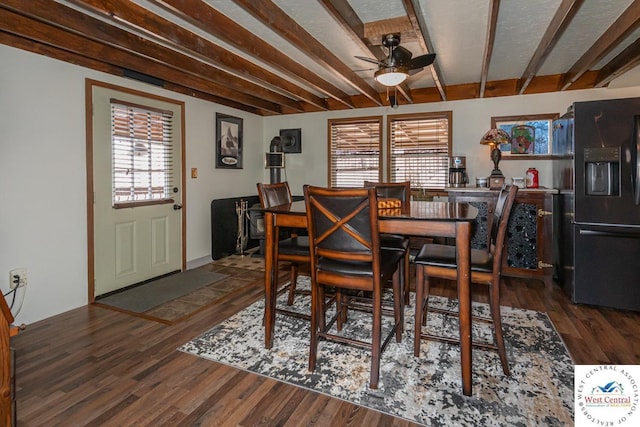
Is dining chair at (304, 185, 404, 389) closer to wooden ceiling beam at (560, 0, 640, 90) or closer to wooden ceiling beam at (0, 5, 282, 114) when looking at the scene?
wooden ceiling beam at (0, 5, 282, 114)

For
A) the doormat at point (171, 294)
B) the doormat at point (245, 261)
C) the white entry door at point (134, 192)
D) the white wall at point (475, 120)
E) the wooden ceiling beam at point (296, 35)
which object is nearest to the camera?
the wooden ceiling beam at point (296, 35)

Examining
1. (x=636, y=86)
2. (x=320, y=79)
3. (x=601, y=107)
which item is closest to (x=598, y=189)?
(x=601, y=107)

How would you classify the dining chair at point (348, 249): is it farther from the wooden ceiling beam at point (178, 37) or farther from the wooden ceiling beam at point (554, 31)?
the wooden ceiling beam at point (554, 31)

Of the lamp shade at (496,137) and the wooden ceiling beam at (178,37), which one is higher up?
the wooden ceiling beam at (178,37)

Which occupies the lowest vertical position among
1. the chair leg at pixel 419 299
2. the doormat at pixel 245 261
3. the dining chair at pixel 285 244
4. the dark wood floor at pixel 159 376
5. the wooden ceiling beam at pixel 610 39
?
the dark wood floor at pixel 159 376

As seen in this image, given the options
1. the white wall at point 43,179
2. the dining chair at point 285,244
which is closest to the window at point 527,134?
the dining chair at point 285,244

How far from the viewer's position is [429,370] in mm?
2096

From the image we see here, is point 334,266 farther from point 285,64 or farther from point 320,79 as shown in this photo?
point 320,79

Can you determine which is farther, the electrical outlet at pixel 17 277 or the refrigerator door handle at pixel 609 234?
the refrigerator door handle at pixel 609 234

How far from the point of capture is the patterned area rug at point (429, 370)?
5.69ft

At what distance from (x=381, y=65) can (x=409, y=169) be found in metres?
2.38

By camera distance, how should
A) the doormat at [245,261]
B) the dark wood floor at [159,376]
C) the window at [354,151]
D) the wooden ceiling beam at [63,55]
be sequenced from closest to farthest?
the dark wood floor at [159,376] < the wooden ceiling beam at [63,55] < the doormat at [245,261] < the window at [354,151]

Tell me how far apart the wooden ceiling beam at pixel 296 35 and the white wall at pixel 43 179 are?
193 cm

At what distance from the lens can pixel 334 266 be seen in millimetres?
1992
